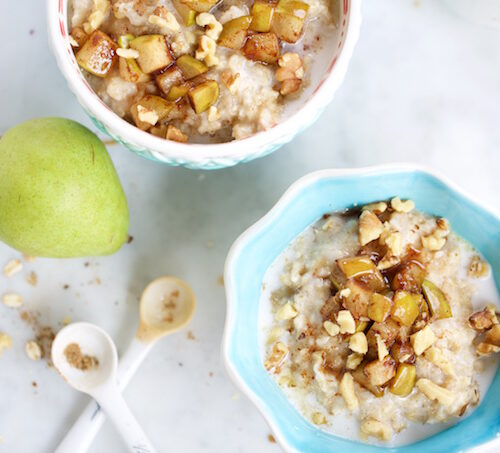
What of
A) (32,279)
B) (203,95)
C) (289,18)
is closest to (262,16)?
(289,18)

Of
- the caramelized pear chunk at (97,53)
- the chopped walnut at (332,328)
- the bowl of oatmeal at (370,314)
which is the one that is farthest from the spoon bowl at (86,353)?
the caramelized pear chunk at (97,53)

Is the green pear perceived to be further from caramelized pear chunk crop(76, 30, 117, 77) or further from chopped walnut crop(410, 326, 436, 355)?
chopped walnut crop(410, 326, 436, 355)

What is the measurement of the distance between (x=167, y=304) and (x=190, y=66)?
52 cm

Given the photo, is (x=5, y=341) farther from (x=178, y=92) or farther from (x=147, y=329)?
(x=178, y=92)

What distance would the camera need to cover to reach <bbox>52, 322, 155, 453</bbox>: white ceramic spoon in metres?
1.47

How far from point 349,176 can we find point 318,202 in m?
0.08

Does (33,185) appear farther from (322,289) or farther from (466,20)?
(466,20)

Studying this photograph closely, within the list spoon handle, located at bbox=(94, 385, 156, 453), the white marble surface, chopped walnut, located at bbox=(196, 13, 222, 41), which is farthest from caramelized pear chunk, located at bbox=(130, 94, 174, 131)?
spoon handle, located at bbox=(94, 385, 156, 453)

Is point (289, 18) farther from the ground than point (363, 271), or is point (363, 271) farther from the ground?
point (289, 18)

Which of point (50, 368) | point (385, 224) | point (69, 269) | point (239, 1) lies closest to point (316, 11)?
point (239, 1)

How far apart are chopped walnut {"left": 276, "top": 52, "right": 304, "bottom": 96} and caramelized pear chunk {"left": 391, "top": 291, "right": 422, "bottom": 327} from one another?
0.38 m

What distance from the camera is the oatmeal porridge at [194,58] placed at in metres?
1.16

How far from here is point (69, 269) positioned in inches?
60.3

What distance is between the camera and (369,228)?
1315 mm
